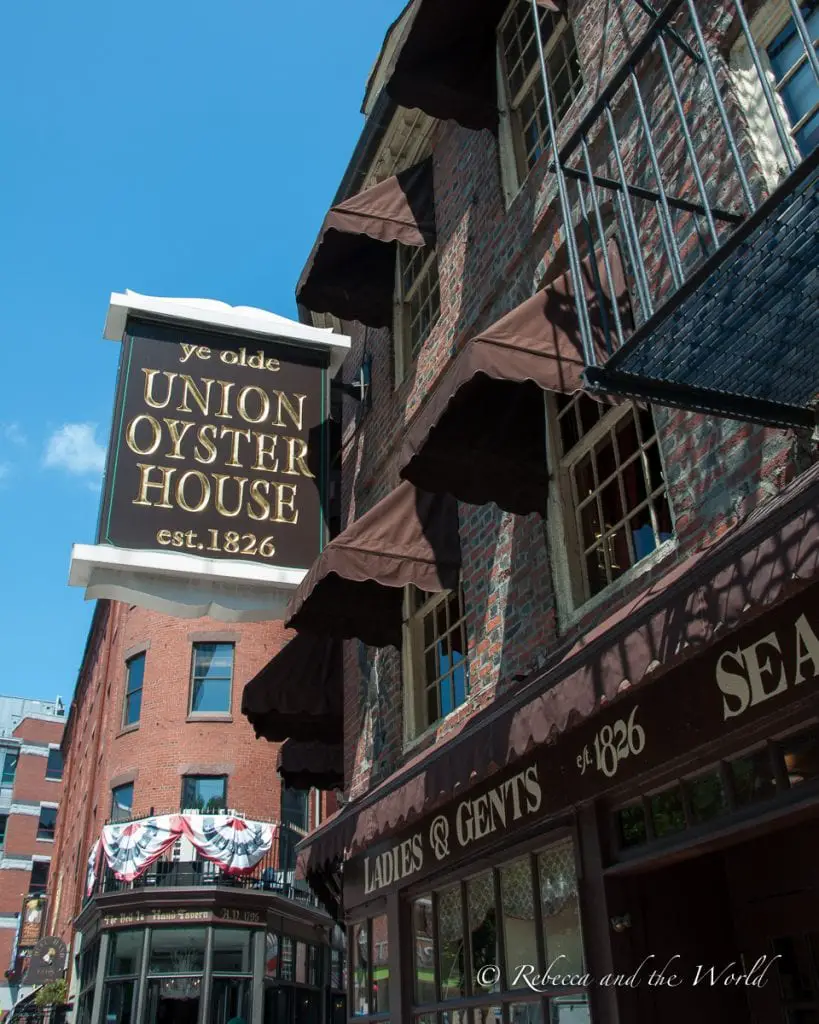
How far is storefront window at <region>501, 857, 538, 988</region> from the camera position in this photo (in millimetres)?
5598

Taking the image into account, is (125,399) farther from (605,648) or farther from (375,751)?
(605,648)

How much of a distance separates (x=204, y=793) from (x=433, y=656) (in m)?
18.0

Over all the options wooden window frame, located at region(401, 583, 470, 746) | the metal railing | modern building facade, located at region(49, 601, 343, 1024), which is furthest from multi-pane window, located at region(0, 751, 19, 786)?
the metal railing

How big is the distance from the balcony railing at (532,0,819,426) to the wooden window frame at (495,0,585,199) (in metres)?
1.71

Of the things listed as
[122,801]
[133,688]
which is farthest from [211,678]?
[122,801]

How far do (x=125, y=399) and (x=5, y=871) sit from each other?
4966 centimetres

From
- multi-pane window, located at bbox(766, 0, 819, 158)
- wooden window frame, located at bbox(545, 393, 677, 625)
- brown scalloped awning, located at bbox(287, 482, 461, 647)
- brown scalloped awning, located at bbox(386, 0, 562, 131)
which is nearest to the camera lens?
multi-pane window, located at bbox(766, 0, 819, 158)

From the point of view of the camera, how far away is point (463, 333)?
8234 millimetres

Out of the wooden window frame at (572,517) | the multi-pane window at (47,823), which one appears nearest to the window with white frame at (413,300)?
the wooden window frame at (572,517)

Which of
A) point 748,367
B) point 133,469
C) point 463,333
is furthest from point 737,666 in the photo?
point 133,469

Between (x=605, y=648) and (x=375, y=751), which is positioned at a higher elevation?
(x=375, y=751)

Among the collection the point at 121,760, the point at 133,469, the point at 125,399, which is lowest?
the point at 133,469

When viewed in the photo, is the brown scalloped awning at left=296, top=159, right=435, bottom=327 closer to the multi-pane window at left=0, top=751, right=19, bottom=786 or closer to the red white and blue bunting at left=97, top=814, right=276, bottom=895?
the red white and blue bunting at left=97, top=814, right=276, bottom=895

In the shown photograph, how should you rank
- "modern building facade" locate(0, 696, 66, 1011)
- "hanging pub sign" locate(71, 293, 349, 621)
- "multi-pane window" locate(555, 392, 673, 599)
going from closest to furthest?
"multi-pane window" locate(555, 392, 673, 599), "hanging pub sign" locate(71, 293, 349, 621), "modern building facade" locate(0, 696, 66, 1011)
